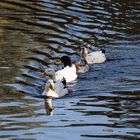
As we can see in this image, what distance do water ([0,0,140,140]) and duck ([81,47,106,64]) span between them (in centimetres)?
29

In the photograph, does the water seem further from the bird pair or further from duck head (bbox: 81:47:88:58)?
duck head (bbox: 81:47:88:58)

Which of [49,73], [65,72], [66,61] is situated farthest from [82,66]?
[49,73]

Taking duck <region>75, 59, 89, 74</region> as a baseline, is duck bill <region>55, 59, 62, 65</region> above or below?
above

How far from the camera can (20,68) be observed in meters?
20.4

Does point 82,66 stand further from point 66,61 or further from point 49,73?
point 49,73

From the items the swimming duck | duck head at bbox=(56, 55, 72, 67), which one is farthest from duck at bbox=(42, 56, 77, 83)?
the swimming duck

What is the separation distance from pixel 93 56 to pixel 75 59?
0.90 meters

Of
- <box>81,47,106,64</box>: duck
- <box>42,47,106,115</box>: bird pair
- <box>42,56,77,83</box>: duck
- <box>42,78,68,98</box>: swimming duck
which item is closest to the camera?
<box>42,78,68,98</box>: swimming duck

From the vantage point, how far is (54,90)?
58.9 ft

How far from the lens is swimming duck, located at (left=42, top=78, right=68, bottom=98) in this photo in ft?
57.8

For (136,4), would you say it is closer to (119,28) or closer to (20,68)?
(119,28)

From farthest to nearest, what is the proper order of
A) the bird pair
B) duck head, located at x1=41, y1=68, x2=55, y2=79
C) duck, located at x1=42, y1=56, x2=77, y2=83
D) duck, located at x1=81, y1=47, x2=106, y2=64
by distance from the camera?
1. duck, located at x1=81, y1=47, x2=106, y2=64
2. duck, located at x1=42, y1=56, x2=77, y2=83
3. duck head, located at x1=41, y1=68, x2=55, y2=79
4. the bird pair

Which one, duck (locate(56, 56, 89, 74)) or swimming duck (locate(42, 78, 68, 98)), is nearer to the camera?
swimming duck (locate(42, 78, 68, 98))

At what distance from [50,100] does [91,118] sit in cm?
234
